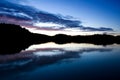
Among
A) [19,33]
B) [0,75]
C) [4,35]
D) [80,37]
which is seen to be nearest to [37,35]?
[80,37]

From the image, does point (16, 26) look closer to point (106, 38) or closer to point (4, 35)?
point (4, 35)

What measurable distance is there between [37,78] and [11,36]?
284 feet

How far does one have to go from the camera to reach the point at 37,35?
14438 cm

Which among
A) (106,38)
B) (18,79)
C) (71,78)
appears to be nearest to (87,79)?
(71,78)

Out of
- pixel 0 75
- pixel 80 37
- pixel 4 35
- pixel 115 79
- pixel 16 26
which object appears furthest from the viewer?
pixel 80 37

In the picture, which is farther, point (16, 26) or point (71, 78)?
point (16, 26)

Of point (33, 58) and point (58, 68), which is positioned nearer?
point (58, 68)

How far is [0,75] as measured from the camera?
9.90m

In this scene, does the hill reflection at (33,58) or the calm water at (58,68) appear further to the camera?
the hill reflection at (33,58)

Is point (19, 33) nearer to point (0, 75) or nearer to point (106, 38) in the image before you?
point (106, 38)

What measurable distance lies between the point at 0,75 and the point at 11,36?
280 feet

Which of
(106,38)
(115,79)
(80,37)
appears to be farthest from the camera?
(80,37)

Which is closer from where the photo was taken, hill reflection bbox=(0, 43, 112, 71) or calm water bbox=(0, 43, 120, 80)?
calm water bbox=(0, 43, 120, 80)

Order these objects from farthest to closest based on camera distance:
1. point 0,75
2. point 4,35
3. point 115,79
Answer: point 4,35, point 0,75, point 115,79
